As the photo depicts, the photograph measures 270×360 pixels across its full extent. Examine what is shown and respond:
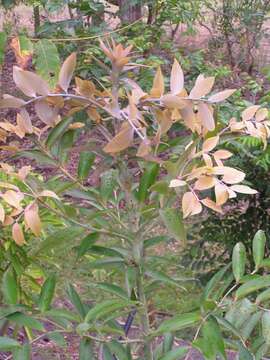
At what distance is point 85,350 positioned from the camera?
1585 millimetres

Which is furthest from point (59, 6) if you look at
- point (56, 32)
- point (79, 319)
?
point (79, 319)

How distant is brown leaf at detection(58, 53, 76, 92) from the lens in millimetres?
1431

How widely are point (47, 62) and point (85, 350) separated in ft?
2.43

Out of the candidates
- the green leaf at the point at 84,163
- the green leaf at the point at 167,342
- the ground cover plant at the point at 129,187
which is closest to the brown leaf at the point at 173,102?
the ground cover plant at the point at 129,187

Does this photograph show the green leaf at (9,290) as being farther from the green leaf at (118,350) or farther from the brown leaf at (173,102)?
the brown leaf at (173,102)

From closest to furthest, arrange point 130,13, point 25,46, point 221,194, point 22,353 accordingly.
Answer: point 221,194, point 22,353, point 25,46, point 130,13

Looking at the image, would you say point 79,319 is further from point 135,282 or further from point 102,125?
point 102,125

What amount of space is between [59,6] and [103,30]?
0.38 metres

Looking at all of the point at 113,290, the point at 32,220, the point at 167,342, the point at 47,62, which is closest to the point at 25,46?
the point at 47,62

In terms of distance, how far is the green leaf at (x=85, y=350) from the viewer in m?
1.58

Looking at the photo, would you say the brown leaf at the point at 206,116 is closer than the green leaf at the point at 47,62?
Yes

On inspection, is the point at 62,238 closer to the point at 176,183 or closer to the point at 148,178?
the point at 148,178

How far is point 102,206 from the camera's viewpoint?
1.63m

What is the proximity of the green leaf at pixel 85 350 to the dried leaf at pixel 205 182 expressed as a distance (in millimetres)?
507
